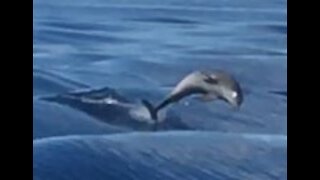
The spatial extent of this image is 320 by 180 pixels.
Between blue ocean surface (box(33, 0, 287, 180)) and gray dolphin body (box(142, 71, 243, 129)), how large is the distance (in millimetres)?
14

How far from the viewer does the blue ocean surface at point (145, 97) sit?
1.24 m

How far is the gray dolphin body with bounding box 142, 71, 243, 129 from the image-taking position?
1.25 metres

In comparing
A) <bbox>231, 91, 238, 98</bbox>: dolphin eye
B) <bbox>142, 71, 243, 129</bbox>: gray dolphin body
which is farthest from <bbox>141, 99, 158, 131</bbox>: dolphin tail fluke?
<bbox>231, 91, 238, 98</bbox>: dolphin eye

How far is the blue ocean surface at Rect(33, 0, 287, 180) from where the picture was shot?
124 cm

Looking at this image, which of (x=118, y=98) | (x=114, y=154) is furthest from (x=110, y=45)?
(x=114, y=154)

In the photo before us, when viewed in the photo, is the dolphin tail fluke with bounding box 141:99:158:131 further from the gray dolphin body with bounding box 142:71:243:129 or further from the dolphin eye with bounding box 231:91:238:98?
the dolphin eye with bounding box 231:91:238:98

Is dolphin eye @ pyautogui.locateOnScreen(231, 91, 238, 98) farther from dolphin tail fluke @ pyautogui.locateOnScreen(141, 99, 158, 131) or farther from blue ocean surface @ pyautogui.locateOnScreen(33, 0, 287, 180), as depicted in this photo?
dolphin tail fluke @ pyautogui.locateOnScreen(141, 99, 158, 131)

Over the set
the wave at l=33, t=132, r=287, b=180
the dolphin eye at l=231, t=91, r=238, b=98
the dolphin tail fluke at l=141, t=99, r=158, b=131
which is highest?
the dolphin eye at l=231, t=91, r=238, b=98

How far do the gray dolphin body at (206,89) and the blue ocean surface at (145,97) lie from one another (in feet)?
0.05

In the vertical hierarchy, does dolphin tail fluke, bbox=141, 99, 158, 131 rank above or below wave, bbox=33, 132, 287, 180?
above

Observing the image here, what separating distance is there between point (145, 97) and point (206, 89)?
0.47 ft

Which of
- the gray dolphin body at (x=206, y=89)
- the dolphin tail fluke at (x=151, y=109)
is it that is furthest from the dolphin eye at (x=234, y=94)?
the dolphin tail fluke at (x=151, y=109)
